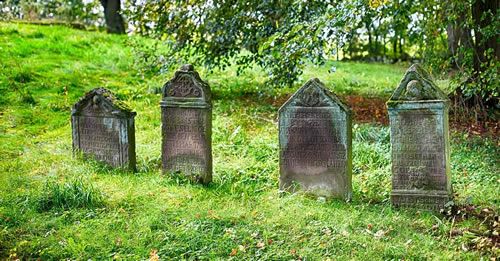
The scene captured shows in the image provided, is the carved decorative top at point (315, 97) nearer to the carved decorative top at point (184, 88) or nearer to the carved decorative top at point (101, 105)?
the carved decorative top at point (184, 88)

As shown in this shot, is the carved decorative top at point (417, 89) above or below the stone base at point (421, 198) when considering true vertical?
above

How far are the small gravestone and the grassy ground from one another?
228 mm

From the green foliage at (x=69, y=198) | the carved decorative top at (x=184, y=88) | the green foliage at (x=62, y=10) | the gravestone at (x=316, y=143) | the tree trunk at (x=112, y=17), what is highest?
the green foliage at (x=62, y=10)

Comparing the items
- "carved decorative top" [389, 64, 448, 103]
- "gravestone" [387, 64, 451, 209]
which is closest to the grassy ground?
"gravestone" [387, 64, 451, 209]

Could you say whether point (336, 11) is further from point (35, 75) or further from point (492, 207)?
point (35, 75)

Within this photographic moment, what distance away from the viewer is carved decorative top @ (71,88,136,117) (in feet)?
25.7

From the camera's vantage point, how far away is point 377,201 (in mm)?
6805

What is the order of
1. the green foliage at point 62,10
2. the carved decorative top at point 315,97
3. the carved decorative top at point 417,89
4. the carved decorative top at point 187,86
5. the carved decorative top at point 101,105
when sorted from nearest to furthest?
the carved decorative top at point 417,89
the carved decorative top at point 315,97
the carved decorative top at point 187,86
the carved decorative top at point 101,105
the green foliage at point 62,10

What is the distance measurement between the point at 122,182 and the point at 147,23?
20.5 ft

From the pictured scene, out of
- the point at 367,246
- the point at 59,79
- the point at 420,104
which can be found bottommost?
the point at 367,246

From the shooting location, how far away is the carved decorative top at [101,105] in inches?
308

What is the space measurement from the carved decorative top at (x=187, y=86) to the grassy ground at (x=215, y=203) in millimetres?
1136

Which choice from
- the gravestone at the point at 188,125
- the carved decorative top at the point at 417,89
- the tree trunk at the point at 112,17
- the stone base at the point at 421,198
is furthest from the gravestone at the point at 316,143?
the tree trunk at the point at 112,17

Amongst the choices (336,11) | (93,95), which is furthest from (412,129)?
(93,95)
